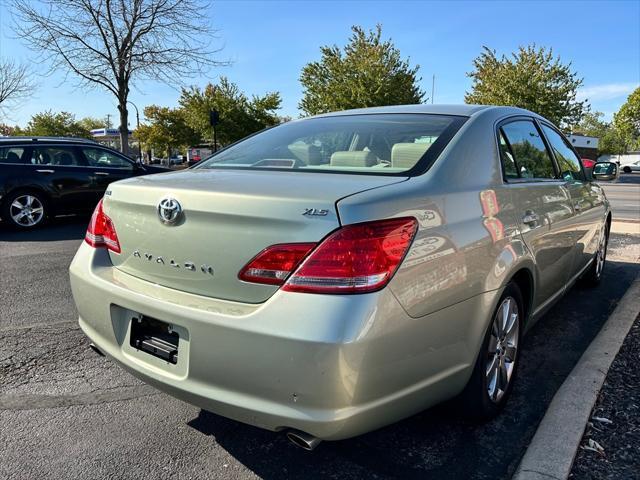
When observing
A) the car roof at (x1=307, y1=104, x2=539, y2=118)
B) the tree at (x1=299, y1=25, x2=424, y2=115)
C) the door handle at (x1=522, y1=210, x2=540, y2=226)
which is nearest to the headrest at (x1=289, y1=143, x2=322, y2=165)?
the car roof at (x1=307, y1=104, x2=539, y2=118)

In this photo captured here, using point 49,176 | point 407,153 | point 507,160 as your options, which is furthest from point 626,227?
point 49,176

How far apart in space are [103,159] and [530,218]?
825cm

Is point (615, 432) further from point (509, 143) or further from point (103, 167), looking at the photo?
point (103, 167)

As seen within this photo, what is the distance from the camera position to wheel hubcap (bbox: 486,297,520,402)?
2529mm

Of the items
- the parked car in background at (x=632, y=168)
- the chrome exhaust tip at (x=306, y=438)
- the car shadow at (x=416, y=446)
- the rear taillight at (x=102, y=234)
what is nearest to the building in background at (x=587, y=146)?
the parked car in background at (x=632, y=168)

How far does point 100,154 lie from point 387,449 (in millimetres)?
8392

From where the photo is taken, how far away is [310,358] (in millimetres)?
1699

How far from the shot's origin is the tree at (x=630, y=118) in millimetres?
53906

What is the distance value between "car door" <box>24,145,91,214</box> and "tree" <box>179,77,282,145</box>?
30.1m

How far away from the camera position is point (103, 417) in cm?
262

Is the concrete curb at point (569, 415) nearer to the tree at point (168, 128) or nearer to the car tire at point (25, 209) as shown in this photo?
the car tire at point (25, 209)

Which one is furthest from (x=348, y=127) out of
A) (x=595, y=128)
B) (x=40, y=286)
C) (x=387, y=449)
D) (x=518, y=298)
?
(x=595, y=128)

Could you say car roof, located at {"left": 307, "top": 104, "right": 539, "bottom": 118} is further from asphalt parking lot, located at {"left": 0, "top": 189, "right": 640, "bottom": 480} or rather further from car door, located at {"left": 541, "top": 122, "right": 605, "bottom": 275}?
asphalt parking lot, located at {"left": 0, "top": 189, "right": 640, "bottom": 480}

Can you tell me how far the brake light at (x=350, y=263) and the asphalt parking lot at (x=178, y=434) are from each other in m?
0.94
